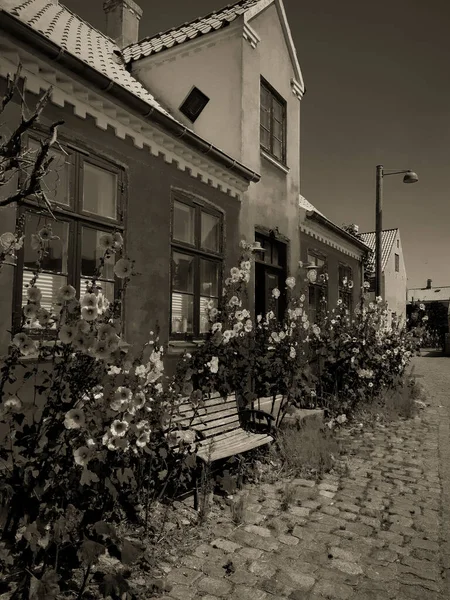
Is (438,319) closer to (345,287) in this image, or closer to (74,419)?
(345,287)

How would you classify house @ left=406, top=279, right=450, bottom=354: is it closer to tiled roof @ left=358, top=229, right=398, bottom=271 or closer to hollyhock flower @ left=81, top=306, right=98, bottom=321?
tiled roof @ left=358, top=229, right=398, bottom=271

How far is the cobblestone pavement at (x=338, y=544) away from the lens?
3.08 metres

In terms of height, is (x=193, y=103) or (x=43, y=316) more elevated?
(x=193, y=103)

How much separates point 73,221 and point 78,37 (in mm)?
4409

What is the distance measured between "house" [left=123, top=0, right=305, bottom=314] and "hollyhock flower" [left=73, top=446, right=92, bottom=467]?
586cm

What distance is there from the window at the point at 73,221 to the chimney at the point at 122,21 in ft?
20.9

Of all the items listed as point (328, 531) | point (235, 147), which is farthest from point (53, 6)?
point (328, 531)

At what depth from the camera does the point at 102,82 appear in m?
4.88

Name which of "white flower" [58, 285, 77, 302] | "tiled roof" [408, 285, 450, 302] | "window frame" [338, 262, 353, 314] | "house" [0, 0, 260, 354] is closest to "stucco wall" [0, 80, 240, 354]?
"house" [0, 0, 260, 354]

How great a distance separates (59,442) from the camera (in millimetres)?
2717

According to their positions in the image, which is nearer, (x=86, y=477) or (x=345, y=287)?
(x=86, y=477)

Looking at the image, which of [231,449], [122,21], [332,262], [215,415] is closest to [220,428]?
[215,415]

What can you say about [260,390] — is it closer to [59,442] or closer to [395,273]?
[59,442]

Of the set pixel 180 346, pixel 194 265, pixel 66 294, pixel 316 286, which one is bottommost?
pixel 180 346
